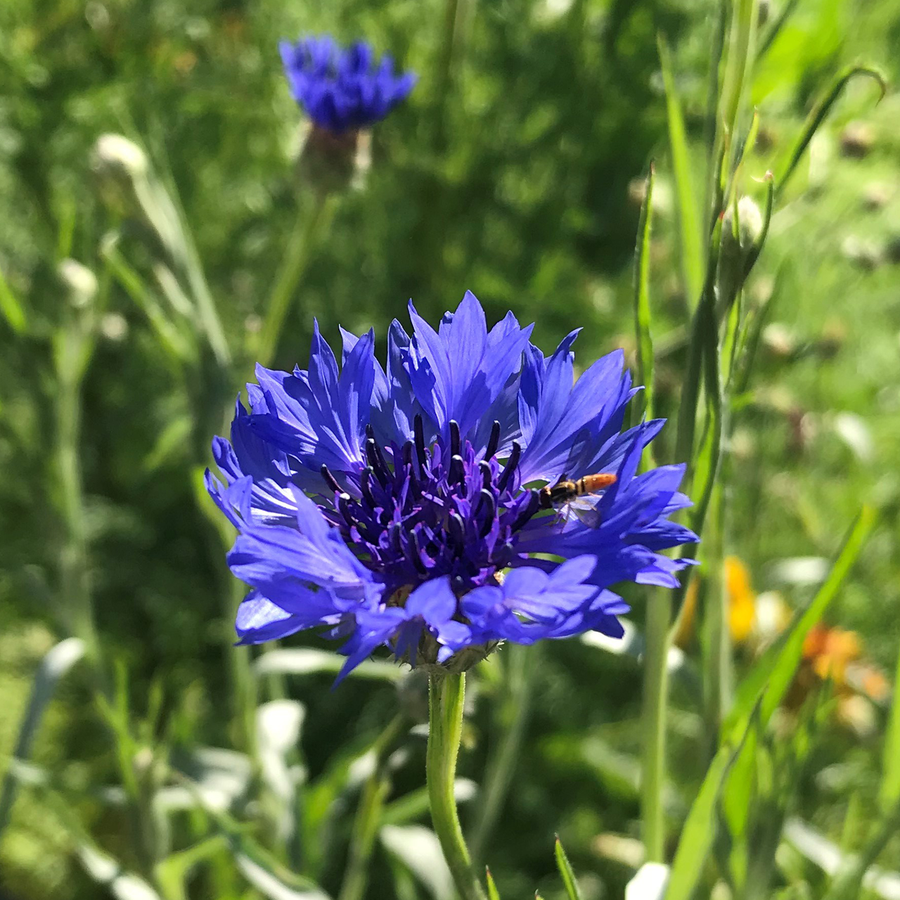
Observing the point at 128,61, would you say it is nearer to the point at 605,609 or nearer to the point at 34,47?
the point at 34,47

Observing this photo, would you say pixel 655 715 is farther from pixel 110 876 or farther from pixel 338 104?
pixel 338 104

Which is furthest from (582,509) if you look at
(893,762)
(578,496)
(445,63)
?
(445,63)

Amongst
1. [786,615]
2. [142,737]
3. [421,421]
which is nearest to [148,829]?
[142,737]

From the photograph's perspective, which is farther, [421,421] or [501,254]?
[501,254]

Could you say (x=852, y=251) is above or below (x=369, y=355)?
above

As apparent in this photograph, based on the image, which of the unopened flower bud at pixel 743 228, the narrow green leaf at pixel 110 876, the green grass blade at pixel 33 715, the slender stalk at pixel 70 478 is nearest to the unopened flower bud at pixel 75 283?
the slender stalk at pixel 70 478

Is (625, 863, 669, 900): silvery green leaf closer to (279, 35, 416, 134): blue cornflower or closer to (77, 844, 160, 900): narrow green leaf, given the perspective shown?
(77, 844, 160, 900): narrow green leaf

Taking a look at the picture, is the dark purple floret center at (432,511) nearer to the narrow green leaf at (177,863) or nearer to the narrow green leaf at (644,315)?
the narrow green leaf at (644,315)
